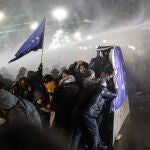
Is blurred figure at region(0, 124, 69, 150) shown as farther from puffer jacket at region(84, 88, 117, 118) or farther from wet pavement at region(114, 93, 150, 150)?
wet pavement at region(114, 93, 150, 150)

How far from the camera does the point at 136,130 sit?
8.98m

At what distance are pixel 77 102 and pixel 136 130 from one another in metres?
3.03

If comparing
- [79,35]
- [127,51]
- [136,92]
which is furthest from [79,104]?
[79,35]

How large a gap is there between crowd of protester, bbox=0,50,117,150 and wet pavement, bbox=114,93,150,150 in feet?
2.11

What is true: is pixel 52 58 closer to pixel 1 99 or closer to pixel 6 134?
pixel 1 99

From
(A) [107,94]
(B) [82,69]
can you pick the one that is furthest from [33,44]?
(A) [107,94]

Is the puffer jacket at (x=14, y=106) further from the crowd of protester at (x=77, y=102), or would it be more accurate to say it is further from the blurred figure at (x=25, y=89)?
the blurred figure at (x=25, y=89)

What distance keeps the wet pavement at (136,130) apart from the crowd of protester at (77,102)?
0.64 m

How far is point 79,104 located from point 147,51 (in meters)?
38.1

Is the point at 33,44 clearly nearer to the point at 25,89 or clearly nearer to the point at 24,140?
the point at 25,89

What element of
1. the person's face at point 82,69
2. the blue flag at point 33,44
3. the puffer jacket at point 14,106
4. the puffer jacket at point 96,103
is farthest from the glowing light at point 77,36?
the puffer jacket at point 14,106

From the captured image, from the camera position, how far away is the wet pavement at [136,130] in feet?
25.3

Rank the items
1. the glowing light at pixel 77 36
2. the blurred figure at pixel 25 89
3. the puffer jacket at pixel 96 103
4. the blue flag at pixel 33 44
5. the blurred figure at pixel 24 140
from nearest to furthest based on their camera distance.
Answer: the blurred figure at pixel 24 140
the puffer jacket at pixel 96 103
the blurred figure at pixel 25 89
the blue flag at pixel 33 44
the glowing light at pixel 77 36

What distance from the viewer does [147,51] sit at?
142 ft
